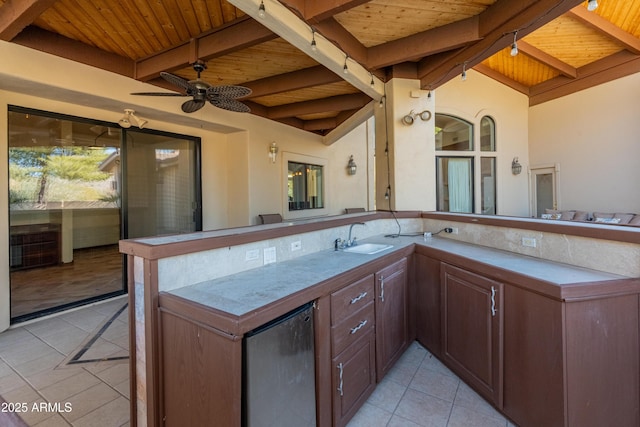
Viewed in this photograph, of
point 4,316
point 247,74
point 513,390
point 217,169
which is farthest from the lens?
point 217,169

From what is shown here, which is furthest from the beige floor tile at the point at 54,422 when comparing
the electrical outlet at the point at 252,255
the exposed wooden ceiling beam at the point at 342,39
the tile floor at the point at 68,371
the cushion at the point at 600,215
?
the cushion at the point at 600,215

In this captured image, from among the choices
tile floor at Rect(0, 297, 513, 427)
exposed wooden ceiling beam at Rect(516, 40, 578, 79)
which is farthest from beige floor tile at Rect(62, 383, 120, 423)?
exposed wooden ceiling beam at Rect(516, 40, 578, 79)

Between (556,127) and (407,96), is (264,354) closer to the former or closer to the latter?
(407,96)

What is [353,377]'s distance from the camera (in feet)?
5.85

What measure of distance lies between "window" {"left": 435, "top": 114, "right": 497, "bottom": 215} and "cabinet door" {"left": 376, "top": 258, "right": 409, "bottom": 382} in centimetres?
476

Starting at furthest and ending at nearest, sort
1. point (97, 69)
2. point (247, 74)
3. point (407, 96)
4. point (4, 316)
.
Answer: point (247, 74) < point (407, 96) < point (97, 69) < point (4, 316)

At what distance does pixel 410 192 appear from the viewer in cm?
377

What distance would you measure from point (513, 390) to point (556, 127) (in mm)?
7952

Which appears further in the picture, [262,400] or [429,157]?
[429,157]

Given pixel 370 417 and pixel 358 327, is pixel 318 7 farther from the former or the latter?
pixel 370 417

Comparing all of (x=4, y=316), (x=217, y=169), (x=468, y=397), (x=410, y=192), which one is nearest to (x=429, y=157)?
(x=410, y=192)

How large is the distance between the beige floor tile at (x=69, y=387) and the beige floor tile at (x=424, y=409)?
2.22m

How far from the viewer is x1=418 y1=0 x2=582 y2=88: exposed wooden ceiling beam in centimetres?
239

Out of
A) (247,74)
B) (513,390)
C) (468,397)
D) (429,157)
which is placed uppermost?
(247,74)
